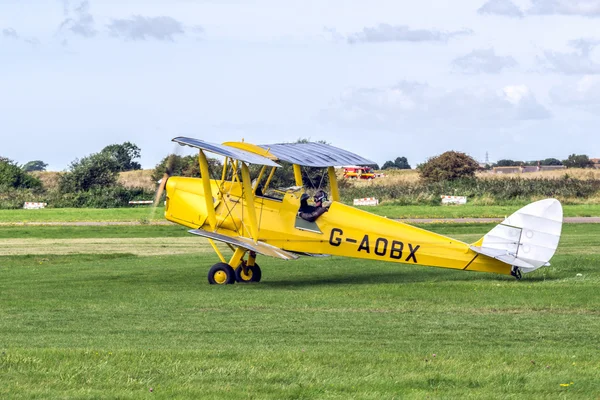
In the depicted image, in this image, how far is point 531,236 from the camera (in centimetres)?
1706

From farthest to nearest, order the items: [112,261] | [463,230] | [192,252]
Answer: [463,230] → [192,252] → [112,261]

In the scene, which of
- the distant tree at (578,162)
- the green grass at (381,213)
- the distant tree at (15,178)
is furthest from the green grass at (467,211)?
the distant tree at (578,162)

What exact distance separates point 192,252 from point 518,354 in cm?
1968

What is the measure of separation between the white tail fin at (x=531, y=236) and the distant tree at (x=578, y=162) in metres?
119

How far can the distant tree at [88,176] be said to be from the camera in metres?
69.4

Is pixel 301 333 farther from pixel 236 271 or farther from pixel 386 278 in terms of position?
pixel 386 278

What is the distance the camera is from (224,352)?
32.7 feet

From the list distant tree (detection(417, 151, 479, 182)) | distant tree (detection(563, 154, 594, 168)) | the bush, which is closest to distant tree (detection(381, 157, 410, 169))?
distant tree (detection(563, 154, 594, 168))

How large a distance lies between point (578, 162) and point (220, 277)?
124 meters

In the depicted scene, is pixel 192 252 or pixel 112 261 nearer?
pixel 112 261

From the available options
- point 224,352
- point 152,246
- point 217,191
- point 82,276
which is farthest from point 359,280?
point 152,246

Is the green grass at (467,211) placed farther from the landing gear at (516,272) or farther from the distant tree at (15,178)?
the distant tree at (15,178)

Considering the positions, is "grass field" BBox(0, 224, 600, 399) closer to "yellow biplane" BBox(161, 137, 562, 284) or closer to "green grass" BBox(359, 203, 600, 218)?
"yellow biplane" BBox(161, 137, 562, 284)

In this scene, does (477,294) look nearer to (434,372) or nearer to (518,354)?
(518,354)
